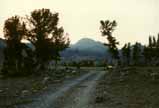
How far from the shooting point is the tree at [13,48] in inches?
2403

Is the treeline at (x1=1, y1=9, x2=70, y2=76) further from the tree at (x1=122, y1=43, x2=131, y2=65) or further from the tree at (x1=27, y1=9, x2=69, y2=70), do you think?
the tree at (x1=122, y1=43, x2=131, y2=65)

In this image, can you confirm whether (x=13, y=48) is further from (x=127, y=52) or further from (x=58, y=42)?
(x=127, y=52)

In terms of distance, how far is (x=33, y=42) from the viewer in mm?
69312

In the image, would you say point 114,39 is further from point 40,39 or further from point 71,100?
point 71,100

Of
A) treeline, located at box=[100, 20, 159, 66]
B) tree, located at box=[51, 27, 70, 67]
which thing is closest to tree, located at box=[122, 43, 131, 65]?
treeline, located at box=[100, 20, 159, 66]

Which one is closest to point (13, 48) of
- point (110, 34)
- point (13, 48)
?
point (13, 48)

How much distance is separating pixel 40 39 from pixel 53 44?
3.44m

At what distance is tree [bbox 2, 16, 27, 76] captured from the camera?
200ft

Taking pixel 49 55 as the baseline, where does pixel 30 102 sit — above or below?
below

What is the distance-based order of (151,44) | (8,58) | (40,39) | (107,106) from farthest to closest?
1. (151,44)
2. (40,39)
3. (8,58)
4. (107,106)

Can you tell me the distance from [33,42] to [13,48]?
755cm

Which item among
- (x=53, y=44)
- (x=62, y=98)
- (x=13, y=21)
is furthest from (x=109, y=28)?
(x=62, y=98)

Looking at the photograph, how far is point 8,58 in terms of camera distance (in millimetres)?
62156

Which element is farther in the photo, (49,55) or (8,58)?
(49,55)
